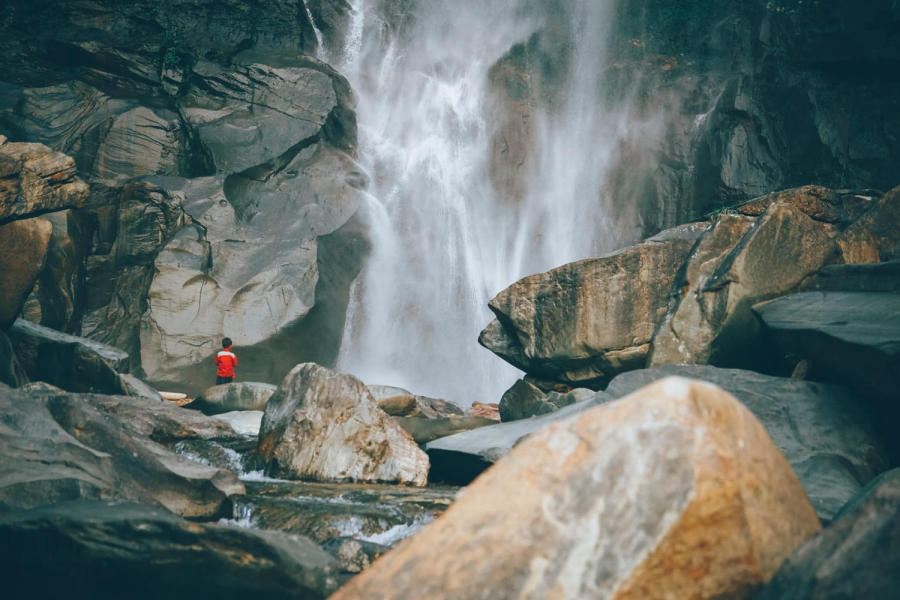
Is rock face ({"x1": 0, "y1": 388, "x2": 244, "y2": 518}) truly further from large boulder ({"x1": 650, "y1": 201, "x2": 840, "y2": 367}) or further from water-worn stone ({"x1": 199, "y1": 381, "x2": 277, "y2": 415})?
water-worn stone ({"x1": 199, "y1": 381, "x2": 277, "y2": 415})

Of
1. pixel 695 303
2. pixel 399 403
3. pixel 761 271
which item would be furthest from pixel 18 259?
pixel 761 271

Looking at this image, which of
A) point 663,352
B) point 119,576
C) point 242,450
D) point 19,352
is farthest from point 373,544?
point 19,352

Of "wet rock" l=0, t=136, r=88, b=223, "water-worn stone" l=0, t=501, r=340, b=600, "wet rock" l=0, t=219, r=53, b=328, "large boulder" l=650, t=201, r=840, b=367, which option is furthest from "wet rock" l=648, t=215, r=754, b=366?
"wet rock" l=0, t=219, r=53, b=328

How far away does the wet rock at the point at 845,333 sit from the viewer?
16.3 ft

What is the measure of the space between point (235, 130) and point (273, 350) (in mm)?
5740

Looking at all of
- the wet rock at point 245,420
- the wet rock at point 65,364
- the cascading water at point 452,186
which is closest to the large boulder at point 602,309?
the wet rock at point 245,420

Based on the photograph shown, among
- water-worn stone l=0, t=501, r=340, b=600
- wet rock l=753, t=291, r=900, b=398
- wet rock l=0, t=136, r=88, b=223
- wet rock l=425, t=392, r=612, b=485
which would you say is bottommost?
wet rock l=425, t=392, r=612, b=485

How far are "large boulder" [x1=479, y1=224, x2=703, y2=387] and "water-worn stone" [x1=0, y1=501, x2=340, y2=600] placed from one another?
5745mm

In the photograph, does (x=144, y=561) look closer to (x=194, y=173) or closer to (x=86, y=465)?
(x=86, y=465)

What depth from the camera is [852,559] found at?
7.09 ft

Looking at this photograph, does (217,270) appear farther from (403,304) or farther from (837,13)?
(837,13)

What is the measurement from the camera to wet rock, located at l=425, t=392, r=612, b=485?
673 cm

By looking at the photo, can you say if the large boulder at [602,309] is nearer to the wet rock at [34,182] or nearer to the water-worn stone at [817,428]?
the water-worn stone at [817,428]

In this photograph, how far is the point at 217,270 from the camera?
51.9 ft
